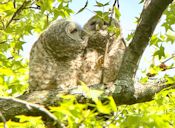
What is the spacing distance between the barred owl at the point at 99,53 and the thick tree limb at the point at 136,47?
0.27 m

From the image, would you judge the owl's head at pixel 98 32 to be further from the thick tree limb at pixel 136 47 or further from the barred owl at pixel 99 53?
the thick tree limb at pixel 136 47

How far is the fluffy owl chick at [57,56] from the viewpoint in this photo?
2422 mm

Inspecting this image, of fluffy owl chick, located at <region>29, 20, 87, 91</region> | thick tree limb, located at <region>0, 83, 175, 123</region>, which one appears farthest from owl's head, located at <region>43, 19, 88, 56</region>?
thick tree limb, located at <region>0, 83, 175, 123</region>

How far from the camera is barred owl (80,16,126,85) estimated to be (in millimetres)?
2514

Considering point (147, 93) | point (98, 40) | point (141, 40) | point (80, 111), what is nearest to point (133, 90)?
point (147, 93)

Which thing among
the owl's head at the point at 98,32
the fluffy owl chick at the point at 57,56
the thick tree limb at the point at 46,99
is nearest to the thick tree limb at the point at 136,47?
the thick tree limb at the point at 46,99

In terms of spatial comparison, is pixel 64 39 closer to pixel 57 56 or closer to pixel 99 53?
pixel 57 56

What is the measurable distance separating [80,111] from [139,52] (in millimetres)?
902

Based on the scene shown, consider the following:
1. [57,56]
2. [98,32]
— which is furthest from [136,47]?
[57,56]

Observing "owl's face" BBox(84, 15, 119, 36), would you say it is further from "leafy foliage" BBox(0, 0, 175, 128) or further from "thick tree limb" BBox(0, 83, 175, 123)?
"thick tree limb" BBox(0, 83, 175, 123)

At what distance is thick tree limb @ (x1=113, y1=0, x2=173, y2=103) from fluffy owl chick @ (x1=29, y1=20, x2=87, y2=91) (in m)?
0.36

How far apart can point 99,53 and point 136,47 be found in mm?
396

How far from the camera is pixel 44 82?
252 centimetres

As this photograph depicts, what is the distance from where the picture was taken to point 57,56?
246 cm
